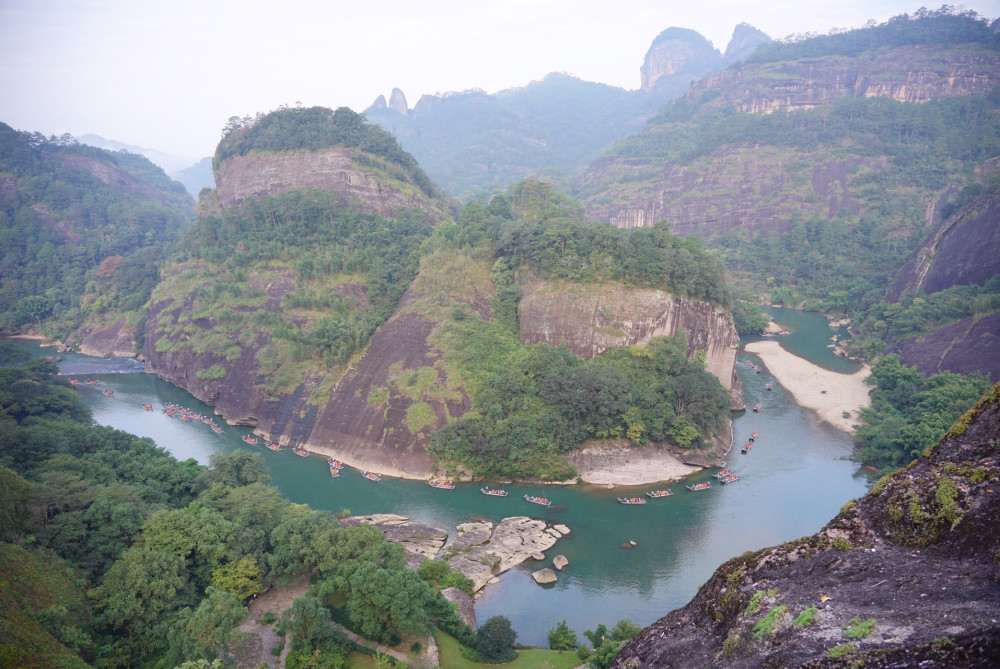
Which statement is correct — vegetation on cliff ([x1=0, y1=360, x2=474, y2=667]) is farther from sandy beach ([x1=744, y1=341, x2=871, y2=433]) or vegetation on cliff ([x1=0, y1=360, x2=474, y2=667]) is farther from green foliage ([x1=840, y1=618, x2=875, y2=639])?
sandy beach ([x1=744, y1=341, x2=871, y2=433])

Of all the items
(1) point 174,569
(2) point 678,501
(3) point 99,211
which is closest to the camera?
(1) point 174,569

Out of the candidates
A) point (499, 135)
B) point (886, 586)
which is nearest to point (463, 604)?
point (886, 586)

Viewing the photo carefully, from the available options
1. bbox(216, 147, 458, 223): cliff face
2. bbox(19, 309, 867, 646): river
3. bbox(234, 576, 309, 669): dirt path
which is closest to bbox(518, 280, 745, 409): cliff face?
bbox(19, 309, 867, 646): river

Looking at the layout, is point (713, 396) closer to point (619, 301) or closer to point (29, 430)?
point (619, 301)

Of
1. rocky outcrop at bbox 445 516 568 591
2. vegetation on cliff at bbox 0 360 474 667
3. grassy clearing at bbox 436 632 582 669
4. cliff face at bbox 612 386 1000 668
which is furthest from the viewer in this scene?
rocky outcrop at bbox 445 516 568 591

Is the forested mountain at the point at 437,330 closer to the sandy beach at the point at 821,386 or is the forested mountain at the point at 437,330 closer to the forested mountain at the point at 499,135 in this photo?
the sandy beach at the point at 821,386

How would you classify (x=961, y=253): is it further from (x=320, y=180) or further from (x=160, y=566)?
(x=160, y=566)

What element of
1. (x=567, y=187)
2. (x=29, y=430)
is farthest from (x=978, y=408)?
(x=567, y=187)
